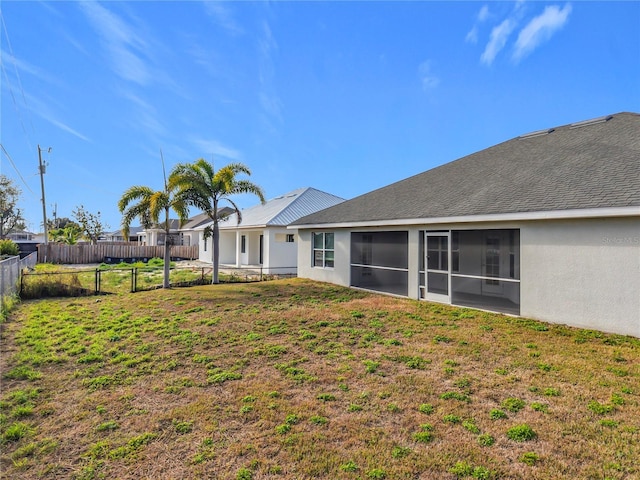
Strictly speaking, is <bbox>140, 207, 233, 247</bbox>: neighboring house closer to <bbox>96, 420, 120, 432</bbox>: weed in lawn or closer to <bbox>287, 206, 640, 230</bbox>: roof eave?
<bbox>287, 206, 640, 230</bbox>: roof eave

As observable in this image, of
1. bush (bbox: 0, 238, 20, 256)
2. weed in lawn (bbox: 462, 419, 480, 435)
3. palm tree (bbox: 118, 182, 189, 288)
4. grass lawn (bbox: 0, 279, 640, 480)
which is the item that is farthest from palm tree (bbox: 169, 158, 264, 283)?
bush (bbox: 0, 238, 20, 256)

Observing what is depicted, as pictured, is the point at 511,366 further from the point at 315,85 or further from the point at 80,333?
the point at 315,85

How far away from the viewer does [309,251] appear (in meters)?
16.0

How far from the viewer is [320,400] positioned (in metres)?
4.43

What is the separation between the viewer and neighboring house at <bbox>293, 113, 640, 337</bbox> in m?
7.03

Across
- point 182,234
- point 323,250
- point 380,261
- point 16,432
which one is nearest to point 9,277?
point 16,432

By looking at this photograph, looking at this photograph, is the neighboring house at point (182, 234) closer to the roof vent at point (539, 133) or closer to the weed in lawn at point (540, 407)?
the roof vent at point (539, 133)

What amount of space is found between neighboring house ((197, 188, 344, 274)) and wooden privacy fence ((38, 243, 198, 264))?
13.2 ft

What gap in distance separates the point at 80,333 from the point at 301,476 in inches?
280

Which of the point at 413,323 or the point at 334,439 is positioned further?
the point at 413,323

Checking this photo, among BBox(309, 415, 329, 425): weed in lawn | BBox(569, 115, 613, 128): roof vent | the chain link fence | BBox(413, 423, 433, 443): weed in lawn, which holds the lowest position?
BBox(309, 415, 329, 425): weed in lawn

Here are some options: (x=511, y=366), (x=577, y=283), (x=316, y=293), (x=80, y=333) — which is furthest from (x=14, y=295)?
(x=577, y=283)

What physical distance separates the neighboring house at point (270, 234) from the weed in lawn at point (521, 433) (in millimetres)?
16676

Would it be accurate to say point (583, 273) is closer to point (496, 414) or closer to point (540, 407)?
point (540, 407)
